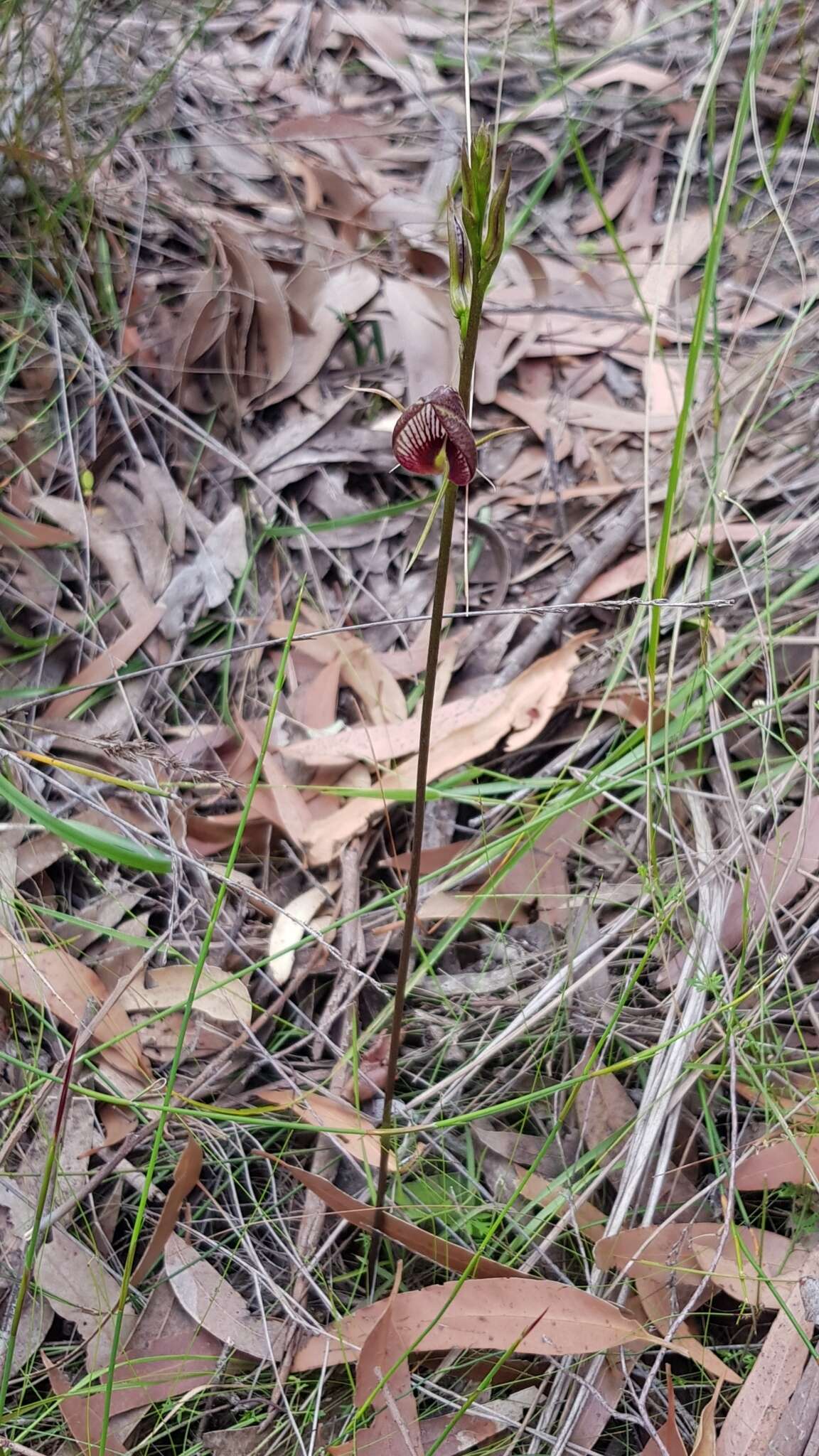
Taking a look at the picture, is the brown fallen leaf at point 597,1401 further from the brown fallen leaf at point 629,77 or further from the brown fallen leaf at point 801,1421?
the brown fallen leaf at point 629,77

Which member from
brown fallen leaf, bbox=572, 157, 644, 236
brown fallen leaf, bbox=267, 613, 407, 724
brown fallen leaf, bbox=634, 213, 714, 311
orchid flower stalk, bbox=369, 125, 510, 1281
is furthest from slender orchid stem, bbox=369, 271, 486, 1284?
brown fallen leaf, bbox=572, 157, 644, 236

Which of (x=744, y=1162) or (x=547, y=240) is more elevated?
(x=547, y=240)

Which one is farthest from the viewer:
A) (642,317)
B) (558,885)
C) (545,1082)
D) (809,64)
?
(809,64)

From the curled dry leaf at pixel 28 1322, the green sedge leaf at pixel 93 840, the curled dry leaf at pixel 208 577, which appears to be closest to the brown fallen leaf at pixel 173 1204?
the curled dry leaf at pixel 28 1322

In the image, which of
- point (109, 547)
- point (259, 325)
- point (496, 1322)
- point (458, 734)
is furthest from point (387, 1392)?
point (259, 325)

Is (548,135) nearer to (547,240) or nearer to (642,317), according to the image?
(547,240)

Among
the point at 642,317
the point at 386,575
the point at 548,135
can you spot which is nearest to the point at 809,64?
the point at 548,135
